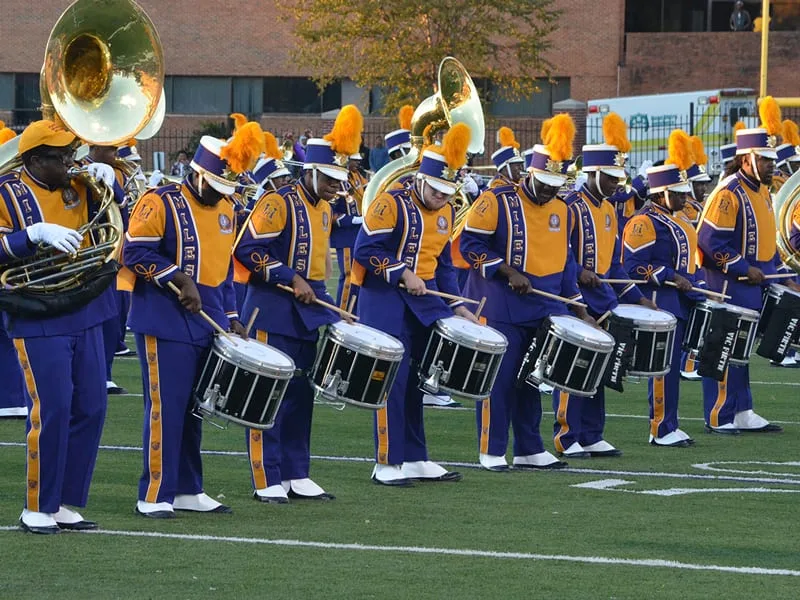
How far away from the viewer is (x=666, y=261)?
35.5 ft

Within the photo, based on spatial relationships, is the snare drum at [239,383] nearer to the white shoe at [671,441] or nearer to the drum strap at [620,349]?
the drum strap at [620,349]

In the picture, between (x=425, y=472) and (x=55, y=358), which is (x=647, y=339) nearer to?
(x=425, y=472)

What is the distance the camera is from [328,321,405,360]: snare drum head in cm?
828

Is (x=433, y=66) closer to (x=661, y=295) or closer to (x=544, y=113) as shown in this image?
(x=544, y=113)

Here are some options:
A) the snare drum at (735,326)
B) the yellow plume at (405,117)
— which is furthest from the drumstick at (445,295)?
the yellow plume at (405,117)

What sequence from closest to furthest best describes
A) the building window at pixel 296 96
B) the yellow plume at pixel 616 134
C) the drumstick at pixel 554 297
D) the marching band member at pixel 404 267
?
1. the marching band member at pixel 404 267
2. the drumstick at pixel 554 297
3. the yellow plume at pixel 616 134
4. the building window at pixel 296 96

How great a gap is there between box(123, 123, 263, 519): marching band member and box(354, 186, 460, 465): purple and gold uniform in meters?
1.25

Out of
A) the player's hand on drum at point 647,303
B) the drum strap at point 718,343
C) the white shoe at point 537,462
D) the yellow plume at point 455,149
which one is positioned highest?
the yellow plume at point 455,149

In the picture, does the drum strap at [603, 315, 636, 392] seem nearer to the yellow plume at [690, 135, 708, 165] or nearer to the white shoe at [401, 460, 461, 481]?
the white shoe at [401, 460, 461, 481]

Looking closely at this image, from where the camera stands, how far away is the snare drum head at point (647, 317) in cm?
1009

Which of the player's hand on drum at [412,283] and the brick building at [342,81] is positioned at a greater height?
the brick building at [342,81]

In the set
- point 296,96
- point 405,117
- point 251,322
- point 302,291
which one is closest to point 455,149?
point 302,291

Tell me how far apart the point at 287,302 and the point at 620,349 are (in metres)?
2.44

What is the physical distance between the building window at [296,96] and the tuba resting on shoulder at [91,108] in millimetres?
36058
